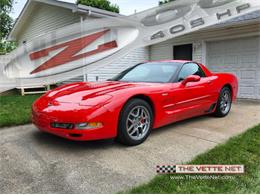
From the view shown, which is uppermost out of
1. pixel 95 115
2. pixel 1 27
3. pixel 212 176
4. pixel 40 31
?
pixel 1 27

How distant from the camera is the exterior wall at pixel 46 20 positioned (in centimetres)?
882

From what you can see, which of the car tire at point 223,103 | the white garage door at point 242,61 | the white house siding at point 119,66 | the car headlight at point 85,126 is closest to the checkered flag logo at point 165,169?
the car headlight at point 85,126

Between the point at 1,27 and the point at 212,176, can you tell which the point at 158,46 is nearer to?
the point at 212,176

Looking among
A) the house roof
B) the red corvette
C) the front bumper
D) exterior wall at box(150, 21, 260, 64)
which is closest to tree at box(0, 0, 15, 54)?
the house roof

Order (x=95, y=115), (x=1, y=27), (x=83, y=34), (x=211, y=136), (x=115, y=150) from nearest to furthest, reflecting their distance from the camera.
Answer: (x=95, y=115), (x=115, y=150), (x=211, y=136), (x=83, y=34), (x=1, y=27)

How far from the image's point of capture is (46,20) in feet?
34.1

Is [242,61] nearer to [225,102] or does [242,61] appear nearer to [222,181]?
[225,102]

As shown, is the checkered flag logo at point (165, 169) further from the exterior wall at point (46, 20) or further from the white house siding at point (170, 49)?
the exterior wall at point (46, 20)

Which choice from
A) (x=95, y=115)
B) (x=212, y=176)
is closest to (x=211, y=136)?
(x=212, y=176)

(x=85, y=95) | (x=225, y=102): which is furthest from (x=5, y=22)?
(x=225, y=102)

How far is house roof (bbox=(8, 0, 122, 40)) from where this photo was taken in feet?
24.3

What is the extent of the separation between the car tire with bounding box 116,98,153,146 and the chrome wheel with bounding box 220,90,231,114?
7.17 ft

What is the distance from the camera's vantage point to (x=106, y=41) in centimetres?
872

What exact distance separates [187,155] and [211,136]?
0.90 meters
